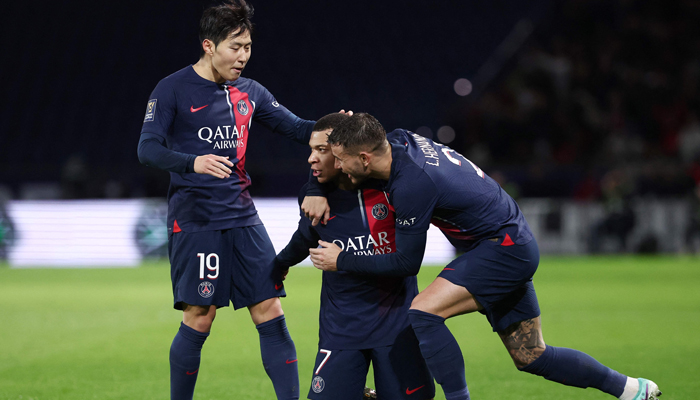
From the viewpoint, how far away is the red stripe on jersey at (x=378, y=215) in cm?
→ 344

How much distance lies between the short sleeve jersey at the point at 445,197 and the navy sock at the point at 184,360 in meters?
1.24

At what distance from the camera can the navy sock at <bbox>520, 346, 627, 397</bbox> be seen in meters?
3.52

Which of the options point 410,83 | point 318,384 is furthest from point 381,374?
point 410,83

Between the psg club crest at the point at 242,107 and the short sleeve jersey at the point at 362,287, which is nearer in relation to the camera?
the short sleeve jersey at the point at 362,287

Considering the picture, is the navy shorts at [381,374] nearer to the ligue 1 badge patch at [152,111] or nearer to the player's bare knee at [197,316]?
the player's bare knee at [197,316]

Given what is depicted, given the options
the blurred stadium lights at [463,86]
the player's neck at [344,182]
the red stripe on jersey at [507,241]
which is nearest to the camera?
the red stripe on jersey at [507,241]

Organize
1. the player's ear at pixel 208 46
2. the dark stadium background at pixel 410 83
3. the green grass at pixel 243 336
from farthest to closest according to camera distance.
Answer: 1. the dark stadium background at pixel 410 83
2. the green grass at pixel 243 336
3. the player's ear at pixel 208 46

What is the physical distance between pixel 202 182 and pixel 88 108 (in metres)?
16.4

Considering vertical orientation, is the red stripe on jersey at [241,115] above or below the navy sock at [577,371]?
above

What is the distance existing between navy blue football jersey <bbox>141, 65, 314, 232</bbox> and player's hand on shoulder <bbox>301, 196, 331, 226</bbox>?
453mm

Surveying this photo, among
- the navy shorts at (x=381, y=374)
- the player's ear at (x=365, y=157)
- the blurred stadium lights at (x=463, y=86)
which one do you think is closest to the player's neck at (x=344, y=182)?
the player's ear at (x=365, y=157)

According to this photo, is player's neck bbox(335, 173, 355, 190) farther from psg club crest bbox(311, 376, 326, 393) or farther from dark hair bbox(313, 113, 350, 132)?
psg club crest bbox(311, 376, 326, 393)

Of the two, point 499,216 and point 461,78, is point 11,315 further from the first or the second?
point 461,78

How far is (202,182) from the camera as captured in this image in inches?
143
